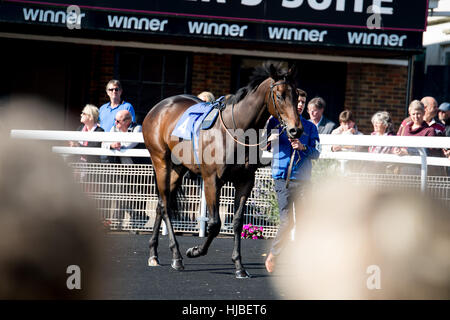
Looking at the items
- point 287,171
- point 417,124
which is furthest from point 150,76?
point 287,171

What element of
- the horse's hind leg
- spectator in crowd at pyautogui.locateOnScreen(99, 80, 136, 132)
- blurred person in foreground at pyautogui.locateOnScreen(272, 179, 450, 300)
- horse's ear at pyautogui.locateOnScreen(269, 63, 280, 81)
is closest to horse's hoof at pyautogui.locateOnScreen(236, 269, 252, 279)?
the horse's hind leg

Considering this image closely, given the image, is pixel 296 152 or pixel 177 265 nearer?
pixel 296 152

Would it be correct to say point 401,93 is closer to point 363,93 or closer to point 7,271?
point 363,93

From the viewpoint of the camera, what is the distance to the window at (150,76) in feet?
45.0

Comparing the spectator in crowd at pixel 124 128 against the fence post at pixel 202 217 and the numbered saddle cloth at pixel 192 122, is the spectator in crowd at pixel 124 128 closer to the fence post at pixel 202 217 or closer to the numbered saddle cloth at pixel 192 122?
the fence post at pixel 202 217

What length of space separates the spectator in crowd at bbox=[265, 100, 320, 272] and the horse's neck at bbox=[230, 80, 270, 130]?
240mm


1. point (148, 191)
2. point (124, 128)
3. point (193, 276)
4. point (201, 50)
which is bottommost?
point (193, 276)

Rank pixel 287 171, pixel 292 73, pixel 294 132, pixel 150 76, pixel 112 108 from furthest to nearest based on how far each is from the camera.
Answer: pixel 150 76, pixel 112 108, pixel 287 171, pixel 292 73, pixel 294 132

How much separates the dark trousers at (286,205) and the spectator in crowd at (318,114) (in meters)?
2.56

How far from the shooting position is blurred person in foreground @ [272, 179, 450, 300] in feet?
6.25

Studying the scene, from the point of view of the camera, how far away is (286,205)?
6422 mm

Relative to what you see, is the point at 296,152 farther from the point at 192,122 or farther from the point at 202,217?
the point at 202,217

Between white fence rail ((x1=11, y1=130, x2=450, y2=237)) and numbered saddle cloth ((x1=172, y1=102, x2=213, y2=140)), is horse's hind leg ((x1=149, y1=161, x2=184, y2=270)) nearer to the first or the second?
numbered saddle cloth ((x1=172, y1=102, x2=213, y2=140))

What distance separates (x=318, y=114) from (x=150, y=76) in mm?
5645
